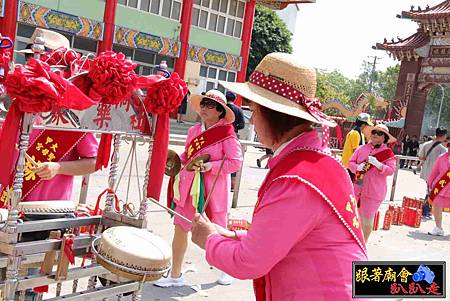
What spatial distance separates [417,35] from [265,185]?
95.7 ft

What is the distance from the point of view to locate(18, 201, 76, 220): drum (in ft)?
10.7

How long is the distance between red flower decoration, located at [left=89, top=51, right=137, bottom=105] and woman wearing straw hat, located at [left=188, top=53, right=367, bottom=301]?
80 cm

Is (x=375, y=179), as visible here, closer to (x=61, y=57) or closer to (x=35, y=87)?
(x=61, y=57)

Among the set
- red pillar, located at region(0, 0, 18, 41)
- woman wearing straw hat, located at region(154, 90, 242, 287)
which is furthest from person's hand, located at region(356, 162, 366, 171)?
→ red pillar, located at region(0, 0, 18, 41)

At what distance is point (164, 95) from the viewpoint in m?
3.50

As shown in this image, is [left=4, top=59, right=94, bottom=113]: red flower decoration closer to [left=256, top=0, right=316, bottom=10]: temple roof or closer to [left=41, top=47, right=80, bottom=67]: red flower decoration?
[left=41, top=47, right=80, bottom=67]: red flower decoration

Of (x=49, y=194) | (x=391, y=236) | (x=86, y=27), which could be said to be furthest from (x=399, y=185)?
(x=49, y=194)

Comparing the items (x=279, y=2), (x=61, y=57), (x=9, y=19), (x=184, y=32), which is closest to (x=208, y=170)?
(x=61, y=57)

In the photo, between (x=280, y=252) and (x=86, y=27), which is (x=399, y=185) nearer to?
(x=86, y=27)

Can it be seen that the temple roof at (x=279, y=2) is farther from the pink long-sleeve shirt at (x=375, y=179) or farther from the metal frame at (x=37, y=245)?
the metal frame at (x=37, y=245)

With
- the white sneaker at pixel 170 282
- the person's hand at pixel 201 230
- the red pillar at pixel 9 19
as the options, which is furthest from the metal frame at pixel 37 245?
the red pillar at pixel 9 19

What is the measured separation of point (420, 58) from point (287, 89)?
28.2 meters

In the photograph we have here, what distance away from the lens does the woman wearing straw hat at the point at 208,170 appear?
528 cm

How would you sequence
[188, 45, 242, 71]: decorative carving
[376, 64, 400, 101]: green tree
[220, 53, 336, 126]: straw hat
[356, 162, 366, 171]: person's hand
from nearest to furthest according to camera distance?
1. [220, 53, 336, 126]: straw hat
2. [356, 162, 366, 171]: person's hand
3. [188, 45, 242, 71]: decorative carving
4. [376, 64, 400, 101]: green tree
